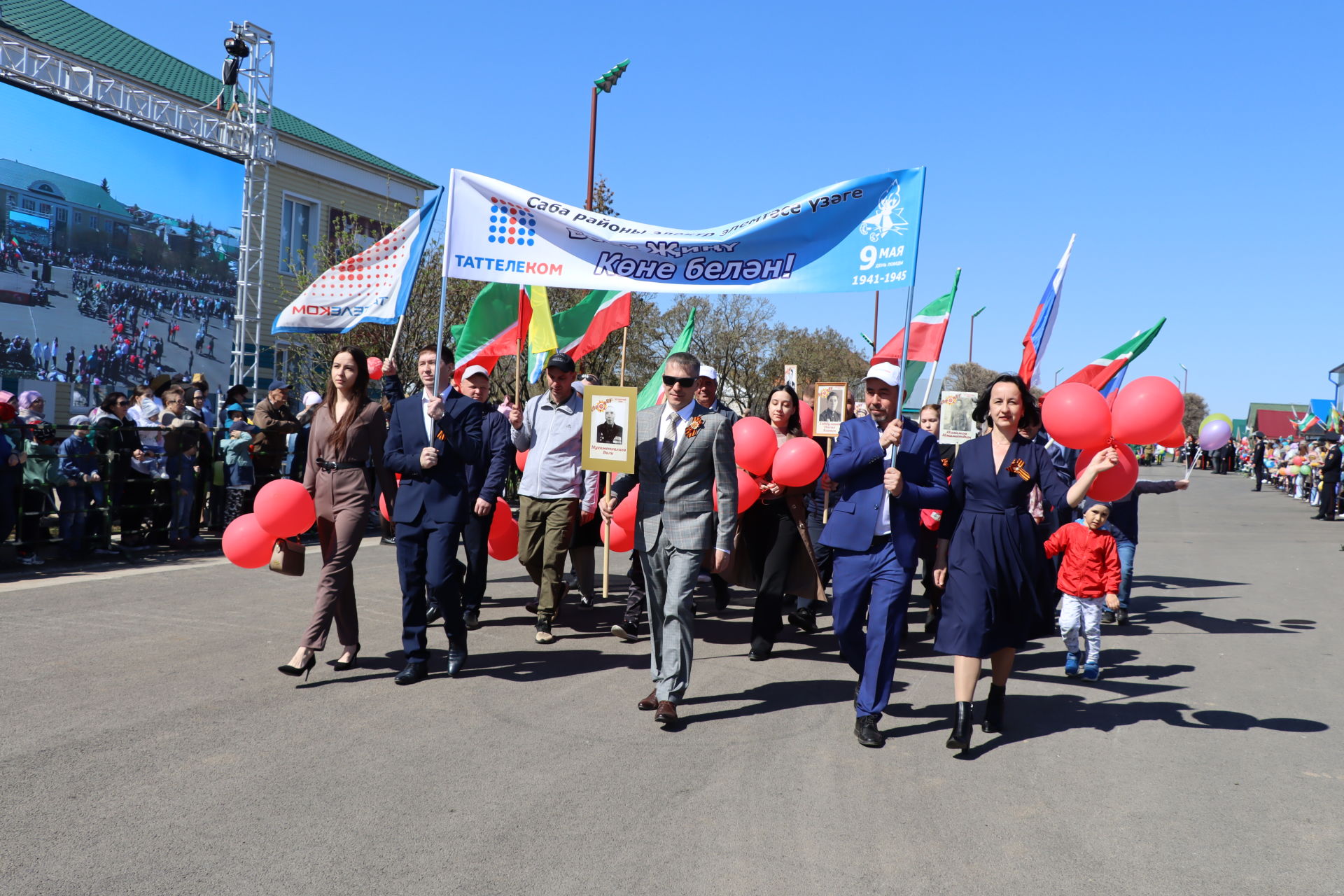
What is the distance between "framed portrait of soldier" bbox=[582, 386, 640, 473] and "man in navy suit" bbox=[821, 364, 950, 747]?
1.28 metres

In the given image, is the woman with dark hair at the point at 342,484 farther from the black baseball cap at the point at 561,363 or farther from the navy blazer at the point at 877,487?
the navy blazer at the point at 877,487

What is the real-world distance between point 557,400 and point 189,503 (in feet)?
21.2

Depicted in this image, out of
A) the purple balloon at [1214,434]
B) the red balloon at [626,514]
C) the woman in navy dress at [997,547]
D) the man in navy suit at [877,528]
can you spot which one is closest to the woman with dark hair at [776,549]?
the red balloon at [626,514]

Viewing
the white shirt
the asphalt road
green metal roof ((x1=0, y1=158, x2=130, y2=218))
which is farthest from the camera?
green metal roof ((x1=0, y1=158, x2=130, y2=218))

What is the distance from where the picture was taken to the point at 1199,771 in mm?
5305

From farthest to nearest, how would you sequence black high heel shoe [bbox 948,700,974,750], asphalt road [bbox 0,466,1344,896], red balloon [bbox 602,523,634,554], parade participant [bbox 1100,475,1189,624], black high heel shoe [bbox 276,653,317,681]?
parade participant [bbox 1100,475,1189,624]
red balloon [bbox 602,523,634,554]
black high heel shoe [bbox 276,653,317,681]
black high heel shoe [bbox 948,700,974,750]
asphalt road [bbox 0,466,1344,896]

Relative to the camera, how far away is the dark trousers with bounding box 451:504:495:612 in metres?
7.93

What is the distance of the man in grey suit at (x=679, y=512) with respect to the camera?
5914mm

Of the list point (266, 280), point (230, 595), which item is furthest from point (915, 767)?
point (266, 280)

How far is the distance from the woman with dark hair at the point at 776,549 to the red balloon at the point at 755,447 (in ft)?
0.65

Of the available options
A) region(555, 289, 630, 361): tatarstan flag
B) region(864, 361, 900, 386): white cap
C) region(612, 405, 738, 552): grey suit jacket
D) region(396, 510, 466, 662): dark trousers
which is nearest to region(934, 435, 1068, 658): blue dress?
region(864, 361, 900, 386): white cap

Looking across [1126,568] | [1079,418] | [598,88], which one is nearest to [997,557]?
[1079,418]

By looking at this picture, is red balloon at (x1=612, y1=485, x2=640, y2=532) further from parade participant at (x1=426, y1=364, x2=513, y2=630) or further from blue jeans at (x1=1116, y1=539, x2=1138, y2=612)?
blue jeans at (x1=1116, y1=539, x2=1138, y2=612)

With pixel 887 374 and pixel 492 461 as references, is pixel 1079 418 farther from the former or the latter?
pixel 492 461
